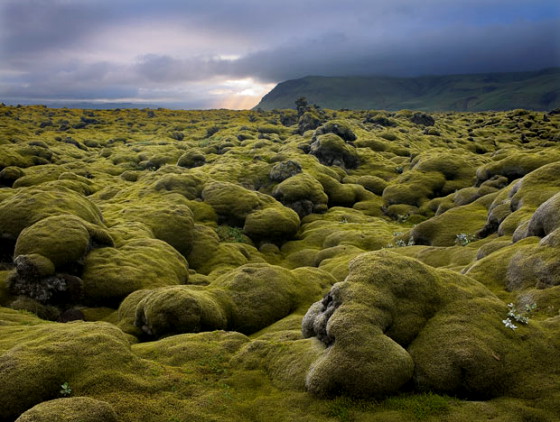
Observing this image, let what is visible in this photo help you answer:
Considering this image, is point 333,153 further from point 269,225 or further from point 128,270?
A: point 128,270

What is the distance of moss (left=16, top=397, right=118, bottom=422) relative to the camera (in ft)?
40.5

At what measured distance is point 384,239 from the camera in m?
48.7

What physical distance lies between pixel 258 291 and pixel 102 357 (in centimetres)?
1199

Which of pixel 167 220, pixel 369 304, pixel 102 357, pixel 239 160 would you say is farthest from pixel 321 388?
pixel 239 160

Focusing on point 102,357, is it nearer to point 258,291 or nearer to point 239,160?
point 258,291

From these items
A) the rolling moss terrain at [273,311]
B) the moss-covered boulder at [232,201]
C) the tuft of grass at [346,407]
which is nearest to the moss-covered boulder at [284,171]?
the moss-covered boulder at [232,201]

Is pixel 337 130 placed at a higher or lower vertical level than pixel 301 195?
higher

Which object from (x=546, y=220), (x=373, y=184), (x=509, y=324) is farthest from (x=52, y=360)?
(x=373, y=184)

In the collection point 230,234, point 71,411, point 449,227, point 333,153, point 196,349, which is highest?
point 333,153

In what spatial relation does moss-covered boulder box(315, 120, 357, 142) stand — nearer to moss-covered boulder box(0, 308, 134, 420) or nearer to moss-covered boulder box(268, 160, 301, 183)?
moss-covered boulder box(268, 160, 301, 183)

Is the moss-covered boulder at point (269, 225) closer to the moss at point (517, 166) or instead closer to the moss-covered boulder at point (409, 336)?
the moss at point (517, 166)

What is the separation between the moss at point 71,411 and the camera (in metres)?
12.3

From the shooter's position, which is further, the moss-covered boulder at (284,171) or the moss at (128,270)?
the moss-covered boulder at (284,171)

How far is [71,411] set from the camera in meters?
12.8
